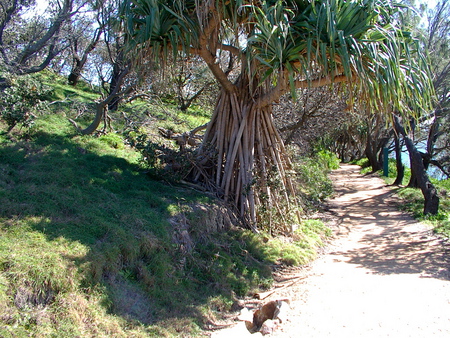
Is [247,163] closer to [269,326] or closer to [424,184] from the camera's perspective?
[269,326]

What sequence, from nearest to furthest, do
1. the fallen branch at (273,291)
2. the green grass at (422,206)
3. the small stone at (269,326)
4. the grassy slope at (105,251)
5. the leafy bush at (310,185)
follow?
the grassy slope at (105,251)
the small stone at (269,326)
the fallen branch at (273,291)
the green grass at (422,206)
the leafy bush at (310,185)

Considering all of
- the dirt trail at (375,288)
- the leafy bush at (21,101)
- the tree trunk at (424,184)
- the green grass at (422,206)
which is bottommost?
the dirt trail at (375,288)

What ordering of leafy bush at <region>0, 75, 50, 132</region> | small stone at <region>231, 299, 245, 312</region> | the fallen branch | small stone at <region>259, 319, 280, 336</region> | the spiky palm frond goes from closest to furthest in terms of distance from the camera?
small stone at <region>259, 319, 280, 336</region> → small stone at <region>231, 299, 245, 312</region> → the fallen branch → the spiky palm frond → leafy bush at <region>0, 75, 50, 132</region>

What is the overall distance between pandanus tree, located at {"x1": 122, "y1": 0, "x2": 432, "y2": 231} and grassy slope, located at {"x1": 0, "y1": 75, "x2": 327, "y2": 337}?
100 centimetres

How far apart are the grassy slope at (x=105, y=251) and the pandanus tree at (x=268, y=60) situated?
1.00 meters

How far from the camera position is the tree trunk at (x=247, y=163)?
7926mm

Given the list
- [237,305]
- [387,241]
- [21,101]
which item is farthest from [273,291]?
[21,101]

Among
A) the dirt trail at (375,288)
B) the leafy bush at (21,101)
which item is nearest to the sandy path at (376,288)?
the dirt trail at (375,288)

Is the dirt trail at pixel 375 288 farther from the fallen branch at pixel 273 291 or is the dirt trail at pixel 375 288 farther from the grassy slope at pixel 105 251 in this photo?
the grassy slope at pixel 105 251

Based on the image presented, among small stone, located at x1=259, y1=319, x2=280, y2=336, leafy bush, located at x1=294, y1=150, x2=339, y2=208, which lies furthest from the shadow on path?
small stone, located at x1=259, y1=319, x2=280, y2=336

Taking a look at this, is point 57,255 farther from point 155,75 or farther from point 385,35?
point 385,35

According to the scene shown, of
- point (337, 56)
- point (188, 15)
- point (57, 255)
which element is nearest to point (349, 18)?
point (337, 56)

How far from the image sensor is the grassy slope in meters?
4.11

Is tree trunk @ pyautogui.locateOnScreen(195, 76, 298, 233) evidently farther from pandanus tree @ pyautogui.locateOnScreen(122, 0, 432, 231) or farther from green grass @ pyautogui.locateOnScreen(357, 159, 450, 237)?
green grass @ pyautogui.locateOnScreen(357, 159, 450, 237)
